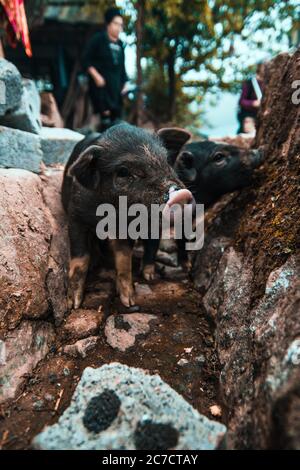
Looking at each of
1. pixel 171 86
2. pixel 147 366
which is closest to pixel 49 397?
pixel 147 366

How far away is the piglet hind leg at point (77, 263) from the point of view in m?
2.97

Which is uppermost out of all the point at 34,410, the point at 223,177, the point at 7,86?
the point at 7,86

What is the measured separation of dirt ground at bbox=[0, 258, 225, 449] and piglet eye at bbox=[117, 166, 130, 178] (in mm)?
1054

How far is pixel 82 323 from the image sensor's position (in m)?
2.67

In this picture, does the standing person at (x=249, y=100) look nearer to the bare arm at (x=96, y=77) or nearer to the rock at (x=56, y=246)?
the bare arm at (x=96, y=77)

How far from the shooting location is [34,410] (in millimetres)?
1954

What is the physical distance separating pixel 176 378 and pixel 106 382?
53cm

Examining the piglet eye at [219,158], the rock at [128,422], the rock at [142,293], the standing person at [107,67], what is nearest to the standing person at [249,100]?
the standing person at [107,67]

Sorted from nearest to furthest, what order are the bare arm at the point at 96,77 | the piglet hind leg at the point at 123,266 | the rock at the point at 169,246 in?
the piglet hind leg at the point at 123,266
the rock at the point at 169,246
the bare arm at the point at 96,77

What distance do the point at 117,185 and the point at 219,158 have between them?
1502mm

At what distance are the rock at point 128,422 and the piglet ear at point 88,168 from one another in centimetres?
156

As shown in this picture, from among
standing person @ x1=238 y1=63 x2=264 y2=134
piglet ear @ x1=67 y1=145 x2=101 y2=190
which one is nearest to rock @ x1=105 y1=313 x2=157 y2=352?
piglet ear @ x1=67 y1=145 x2=101 y2=190
